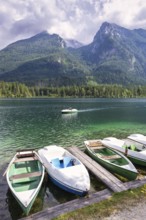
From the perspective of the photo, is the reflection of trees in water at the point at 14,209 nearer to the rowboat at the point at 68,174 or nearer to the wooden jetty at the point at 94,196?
the wooden jetty at the point at 94,196

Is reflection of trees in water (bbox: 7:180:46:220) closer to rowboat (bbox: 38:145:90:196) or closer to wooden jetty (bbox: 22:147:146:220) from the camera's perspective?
wooden jetty (bbox: 22:147:146:220)

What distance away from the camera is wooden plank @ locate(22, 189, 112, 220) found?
11453mm

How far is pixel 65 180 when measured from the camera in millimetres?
15008

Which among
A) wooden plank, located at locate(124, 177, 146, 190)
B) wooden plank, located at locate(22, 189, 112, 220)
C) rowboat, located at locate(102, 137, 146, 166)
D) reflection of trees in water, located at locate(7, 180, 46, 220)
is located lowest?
reflection of trees in water, located at locate(7, 180, 46, 220)

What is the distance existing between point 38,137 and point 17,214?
2324 cm

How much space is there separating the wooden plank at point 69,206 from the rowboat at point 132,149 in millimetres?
7157

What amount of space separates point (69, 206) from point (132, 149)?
1253 cm

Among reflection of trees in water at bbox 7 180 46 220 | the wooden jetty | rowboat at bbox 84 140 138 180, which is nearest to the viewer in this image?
the wooden jetty

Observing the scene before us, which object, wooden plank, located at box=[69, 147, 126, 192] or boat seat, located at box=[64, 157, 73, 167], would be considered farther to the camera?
boat seat, located at box=[64, 157, 73, 167]

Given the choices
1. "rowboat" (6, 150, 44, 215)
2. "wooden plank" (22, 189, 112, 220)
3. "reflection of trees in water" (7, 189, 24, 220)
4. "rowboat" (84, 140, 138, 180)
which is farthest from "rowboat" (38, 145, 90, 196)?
"reflection of trees in water" (7, 189, 24, 220)

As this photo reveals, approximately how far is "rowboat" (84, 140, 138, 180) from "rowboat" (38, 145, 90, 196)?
3.18m

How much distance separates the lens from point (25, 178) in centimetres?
1543

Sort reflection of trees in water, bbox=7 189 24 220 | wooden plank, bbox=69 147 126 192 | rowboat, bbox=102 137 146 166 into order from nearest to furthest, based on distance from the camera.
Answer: reflection of trees in water, bbox=7 189 24 220 → wooden plank, bbox=69 147 126 192 → rowboat, bbox=102 137 146 166

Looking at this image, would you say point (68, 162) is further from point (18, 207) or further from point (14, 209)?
point (14, 209)
